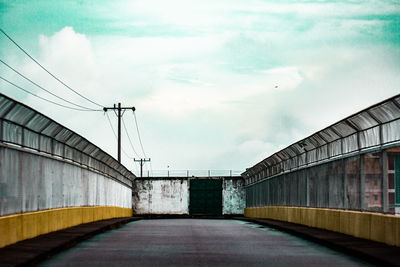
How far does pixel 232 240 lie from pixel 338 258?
225 inches

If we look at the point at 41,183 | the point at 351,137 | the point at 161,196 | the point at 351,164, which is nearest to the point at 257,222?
the point at 351,164

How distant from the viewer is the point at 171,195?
6431 cm

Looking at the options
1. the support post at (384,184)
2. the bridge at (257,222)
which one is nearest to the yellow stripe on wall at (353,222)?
the bridge at (257,222)

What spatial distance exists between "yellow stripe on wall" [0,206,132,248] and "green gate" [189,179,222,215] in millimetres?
32797

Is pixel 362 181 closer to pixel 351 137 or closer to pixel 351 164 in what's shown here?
pixel 351 164

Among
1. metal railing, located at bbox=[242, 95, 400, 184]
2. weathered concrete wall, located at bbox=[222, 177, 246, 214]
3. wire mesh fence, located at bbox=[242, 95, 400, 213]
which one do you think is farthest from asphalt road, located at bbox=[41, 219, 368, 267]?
weathered concrete wall, located at bbox=[222, 177, 246, 214]

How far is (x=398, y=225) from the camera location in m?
15.1

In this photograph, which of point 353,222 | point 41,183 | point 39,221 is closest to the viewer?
point 39,221

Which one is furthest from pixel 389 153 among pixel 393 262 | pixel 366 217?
pixel 393 262

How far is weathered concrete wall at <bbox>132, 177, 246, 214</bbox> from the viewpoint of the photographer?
63.4 m

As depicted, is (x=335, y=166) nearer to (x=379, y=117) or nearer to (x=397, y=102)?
(x=379, y=117)

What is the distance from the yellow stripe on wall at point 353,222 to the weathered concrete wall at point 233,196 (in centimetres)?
3151

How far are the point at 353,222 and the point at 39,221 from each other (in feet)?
26.2

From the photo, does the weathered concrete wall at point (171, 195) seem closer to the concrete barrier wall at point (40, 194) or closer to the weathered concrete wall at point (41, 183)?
the weathered concrete wall at point (41, 183)
